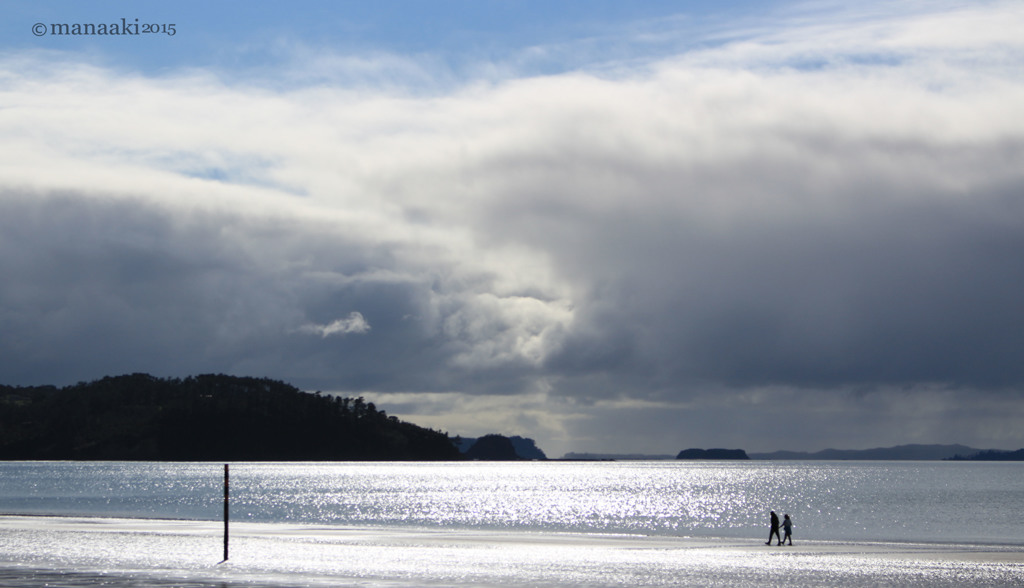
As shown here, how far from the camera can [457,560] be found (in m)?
54.8

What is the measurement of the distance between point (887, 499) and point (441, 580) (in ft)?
461

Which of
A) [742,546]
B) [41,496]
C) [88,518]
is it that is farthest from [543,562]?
[41,496]

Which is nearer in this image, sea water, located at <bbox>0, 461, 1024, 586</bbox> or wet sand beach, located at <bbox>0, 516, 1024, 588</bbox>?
wet sand beach, located at <bbox>0, 516, 1024, 588</bbox>

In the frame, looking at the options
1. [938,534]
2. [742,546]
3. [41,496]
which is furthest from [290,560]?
[41,496]

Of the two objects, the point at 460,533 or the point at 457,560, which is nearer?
the point at 457,560

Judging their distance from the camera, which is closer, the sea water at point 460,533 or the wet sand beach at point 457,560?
the wet sand beach at point 457,560

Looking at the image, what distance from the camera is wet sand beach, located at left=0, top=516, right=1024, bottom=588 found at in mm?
44025

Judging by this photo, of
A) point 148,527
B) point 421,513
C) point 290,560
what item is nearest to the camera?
point 290,560

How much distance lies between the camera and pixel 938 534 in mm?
90688

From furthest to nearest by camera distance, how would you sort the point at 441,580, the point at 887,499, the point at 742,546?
1. the point at 887,499
2. the point at 742,546
3. the point at 441,580

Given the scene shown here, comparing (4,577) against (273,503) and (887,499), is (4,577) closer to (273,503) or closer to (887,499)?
(273,503)

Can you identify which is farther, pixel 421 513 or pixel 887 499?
pixel 887 499

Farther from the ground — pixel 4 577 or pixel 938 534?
pixel 4 577

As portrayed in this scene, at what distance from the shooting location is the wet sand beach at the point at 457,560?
144 feet
